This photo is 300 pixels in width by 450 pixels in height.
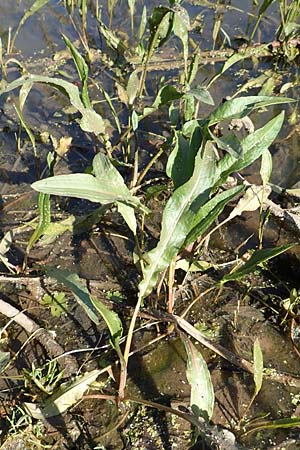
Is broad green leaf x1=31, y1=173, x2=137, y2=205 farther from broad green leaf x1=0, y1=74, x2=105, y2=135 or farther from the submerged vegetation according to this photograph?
broad green leaf x1=0, y1=74, x2=105, y2=135

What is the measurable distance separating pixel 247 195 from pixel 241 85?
1221 mm

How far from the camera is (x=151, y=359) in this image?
1.81 metres

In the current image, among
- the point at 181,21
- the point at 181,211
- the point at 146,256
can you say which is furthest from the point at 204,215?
the point at 181,21

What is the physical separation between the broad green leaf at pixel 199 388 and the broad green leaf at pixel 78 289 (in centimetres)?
31

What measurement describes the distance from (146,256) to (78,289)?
235 millimetres

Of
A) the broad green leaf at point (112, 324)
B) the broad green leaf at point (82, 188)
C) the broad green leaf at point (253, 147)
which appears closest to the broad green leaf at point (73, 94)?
the broad green leaf at point (82, 188)

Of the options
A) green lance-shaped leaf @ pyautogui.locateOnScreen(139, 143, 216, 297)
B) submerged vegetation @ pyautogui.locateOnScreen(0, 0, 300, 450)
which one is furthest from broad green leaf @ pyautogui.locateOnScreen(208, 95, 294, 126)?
green lance-shaped leaf @ pyautogui.locateOnScreen(139, 143, 216, 297)

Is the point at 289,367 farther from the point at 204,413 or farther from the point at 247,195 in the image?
the point at 247,195

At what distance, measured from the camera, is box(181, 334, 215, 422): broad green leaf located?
A: 149 centimetres

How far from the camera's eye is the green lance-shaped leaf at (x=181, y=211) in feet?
4.96

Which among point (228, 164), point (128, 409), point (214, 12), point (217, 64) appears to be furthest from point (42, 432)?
point (214, 12)

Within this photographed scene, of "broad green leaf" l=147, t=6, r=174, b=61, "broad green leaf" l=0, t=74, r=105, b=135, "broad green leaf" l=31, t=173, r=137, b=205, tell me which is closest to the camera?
"broad green leaf" l=31, t=173, r=137, b=205

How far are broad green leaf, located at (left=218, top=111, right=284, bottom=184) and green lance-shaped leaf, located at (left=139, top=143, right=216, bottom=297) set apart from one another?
91 mm

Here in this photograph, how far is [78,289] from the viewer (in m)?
1.64
